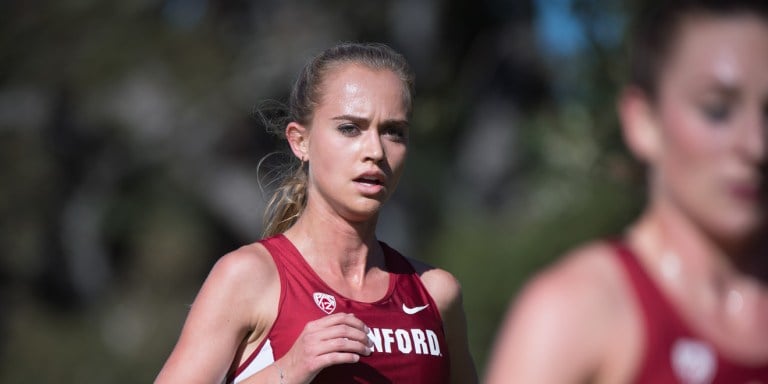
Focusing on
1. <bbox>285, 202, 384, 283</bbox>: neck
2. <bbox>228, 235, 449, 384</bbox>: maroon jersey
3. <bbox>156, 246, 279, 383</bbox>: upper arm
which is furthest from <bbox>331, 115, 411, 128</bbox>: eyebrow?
<bbox>156, 246, 279, 383</bbox>: upper arm

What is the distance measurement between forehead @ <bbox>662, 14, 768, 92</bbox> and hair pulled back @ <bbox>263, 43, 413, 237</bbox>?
1976 mm

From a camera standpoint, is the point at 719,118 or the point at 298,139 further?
the point at 298,139

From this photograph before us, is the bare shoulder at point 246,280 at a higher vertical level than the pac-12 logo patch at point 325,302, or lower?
higher

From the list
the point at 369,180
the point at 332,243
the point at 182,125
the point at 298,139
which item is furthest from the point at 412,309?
the point at 182,125

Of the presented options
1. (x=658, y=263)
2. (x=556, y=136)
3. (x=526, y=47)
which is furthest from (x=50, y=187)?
(x=658, y=263)

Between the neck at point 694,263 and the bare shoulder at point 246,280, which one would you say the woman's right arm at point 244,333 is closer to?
the bare shoulder at point 246,280

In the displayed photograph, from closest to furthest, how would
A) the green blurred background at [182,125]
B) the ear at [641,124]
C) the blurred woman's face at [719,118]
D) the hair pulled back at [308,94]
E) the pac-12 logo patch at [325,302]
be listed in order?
the blurred woman's face at [719,118] → the ear at [641,124] → the pac-12 logo patch at [325,302] → the hair pulled back at [308,94] → the green blurred background at [182,125]

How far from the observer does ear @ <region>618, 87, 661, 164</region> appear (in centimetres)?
241

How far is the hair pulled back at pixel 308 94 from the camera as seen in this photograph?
4332 mm

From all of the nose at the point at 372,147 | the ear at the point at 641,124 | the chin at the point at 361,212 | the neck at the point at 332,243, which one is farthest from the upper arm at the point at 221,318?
the ear at the point at 641,124

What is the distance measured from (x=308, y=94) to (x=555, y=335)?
2.18 m

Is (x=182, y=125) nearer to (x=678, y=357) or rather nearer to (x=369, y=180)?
(x=369, y=180)

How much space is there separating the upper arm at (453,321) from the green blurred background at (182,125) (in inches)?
598

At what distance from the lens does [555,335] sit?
2.33 meters
